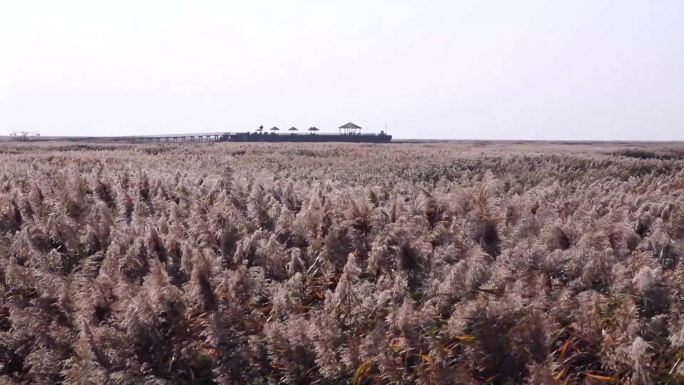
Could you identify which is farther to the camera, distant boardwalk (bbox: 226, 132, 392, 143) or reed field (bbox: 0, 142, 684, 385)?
distant boardwalk (bbox: 226, 132, 392, 143)

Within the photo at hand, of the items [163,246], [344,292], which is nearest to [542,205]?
[344,292]

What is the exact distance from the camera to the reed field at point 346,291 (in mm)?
4395

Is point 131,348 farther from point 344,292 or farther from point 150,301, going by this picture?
point 344,292

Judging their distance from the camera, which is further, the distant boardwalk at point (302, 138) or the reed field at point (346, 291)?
the distant boardwalk at point (302, 138)

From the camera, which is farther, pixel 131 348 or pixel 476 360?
pixel 131 348

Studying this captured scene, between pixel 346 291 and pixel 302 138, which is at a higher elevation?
pixel 346 291

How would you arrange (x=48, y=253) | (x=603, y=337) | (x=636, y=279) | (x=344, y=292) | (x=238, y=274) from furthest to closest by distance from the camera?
(x=48, y=253)
(x=238, y=274)
(x=344, y=292)
(x=636, y=279)
(x=603, y=337)

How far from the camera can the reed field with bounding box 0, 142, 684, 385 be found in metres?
4.39

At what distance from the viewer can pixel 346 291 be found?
17.1 ft

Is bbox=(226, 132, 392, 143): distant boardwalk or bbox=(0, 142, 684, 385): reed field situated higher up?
bbox=(0, 142, 684, 385): reed field

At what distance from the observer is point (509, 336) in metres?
4.43

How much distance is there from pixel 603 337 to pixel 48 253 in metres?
5.69

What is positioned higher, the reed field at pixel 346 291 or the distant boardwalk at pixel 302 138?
the reed field at pixel 346 291

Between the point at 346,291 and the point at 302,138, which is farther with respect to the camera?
the point at 302,138
